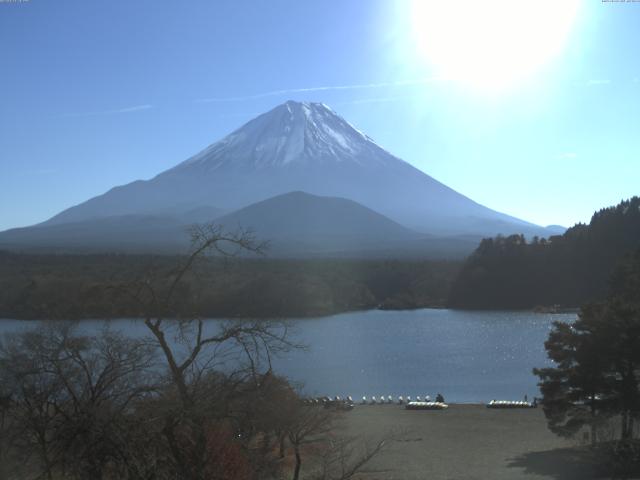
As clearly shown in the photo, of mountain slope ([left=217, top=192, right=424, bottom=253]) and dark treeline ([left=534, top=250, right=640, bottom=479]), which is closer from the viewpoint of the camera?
dark treeline ([left=534, top=250, right=640, bottom=479])

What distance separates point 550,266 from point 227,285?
2219 cm

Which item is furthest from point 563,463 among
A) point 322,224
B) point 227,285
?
point 322,224

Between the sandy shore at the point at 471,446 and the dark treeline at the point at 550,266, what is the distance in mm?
25174

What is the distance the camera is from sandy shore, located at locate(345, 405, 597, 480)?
927 centimetres

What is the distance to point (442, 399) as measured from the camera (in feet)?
52.4

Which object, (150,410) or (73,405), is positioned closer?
(150,410)

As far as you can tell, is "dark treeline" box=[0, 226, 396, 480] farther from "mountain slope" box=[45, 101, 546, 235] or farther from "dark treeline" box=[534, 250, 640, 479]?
Result: "mountain slope" box=[45, 101, 546, 235]

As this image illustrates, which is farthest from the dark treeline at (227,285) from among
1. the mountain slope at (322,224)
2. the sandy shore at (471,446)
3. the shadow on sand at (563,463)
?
the mountain slope at (322,224)

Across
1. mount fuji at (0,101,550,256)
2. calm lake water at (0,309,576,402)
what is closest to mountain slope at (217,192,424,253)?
mount fuji at (0,101,550,256)

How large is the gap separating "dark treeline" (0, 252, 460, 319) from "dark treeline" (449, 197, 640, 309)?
287 centimetres

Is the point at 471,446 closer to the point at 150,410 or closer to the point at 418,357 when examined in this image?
the point at 150,410

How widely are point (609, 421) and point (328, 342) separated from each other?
50.4 ft

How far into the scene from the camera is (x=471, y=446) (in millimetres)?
11172

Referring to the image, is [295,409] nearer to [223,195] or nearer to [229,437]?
[229,437]
